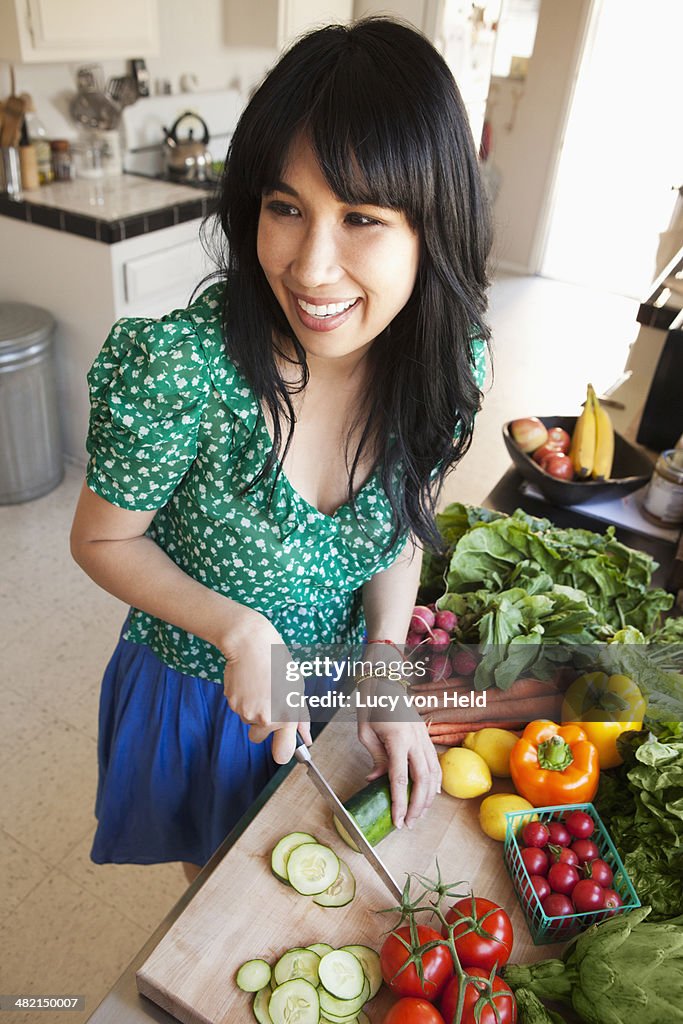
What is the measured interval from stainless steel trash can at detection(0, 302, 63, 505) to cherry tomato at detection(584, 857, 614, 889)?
7.42 feet

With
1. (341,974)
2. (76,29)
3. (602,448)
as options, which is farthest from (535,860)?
(76,29)

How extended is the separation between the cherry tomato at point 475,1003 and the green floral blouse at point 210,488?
19.2 inches

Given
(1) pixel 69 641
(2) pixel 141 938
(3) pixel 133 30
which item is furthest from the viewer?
(3) pixel 133 30

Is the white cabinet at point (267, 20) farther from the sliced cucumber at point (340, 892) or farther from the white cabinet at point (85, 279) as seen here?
the sliced cucumber at point (340, 892)

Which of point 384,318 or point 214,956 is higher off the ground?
point 384,318

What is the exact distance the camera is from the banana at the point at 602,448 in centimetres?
166

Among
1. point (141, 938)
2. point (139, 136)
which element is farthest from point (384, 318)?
point (139, 136)

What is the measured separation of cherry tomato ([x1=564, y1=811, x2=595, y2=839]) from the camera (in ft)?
3.13

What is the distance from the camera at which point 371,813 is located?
3.14 feet

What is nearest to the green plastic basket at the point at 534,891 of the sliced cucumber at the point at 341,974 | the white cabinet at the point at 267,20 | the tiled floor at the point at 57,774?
the sliced cucumber at the point at 341,974

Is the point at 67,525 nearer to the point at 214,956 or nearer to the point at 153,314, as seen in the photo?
the point at 153,314

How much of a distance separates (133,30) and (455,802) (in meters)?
2.72

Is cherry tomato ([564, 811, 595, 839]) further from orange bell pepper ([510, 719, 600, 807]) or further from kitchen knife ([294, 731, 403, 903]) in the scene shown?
kitchen knife ([294, 731, 403, 903])

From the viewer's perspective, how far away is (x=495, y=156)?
5.61 meters
